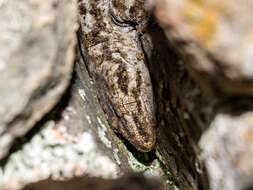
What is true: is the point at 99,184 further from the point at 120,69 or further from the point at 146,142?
the point at 120,69

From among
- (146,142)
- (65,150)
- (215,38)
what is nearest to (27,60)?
(65,150)

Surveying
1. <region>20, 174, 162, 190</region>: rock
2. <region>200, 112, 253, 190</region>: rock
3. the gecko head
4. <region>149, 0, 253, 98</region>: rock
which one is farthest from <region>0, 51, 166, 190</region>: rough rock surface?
<region>149, 0, 253, 98</region>: rock

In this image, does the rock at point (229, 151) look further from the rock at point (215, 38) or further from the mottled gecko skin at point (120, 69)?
the mottled gecko skin at point (120, 69)

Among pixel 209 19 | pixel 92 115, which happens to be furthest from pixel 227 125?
pixel 92 115

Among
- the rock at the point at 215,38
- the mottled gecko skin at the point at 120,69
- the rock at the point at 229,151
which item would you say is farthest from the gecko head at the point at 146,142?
the rock at the point at 215,38

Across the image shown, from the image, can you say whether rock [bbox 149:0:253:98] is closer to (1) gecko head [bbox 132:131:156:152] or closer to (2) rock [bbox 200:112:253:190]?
(2) rock [bbox 200:112:253:190]

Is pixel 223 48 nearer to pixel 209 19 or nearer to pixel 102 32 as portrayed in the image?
pixel 209 19

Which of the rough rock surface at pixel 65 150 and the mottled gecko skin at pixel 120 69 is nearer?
the rough rock surface at pixel 65 150
